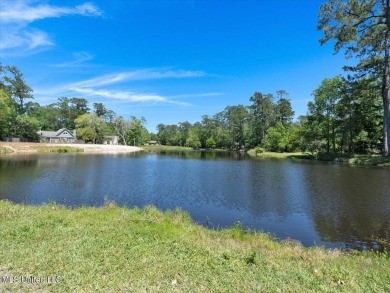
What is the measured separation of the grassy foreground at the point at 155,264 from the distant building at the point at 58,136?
9274 centimetres

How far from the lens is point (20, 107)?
85.9 metres

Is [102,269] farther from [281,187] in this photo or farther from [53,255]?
[281,187]

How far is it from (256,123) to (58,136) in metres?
72.9

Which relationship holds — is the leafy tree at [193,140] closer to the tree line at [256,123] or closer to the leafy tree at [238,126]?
the tree line at [256,123]

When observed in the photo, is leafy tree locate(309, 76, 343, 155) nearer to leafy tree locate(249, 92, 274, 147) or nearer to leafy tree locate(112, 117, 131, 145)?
leafy tree locate(249, 92, 274, 147)

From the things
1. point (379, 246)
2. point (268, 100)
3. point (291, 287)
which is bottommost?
point (379, 246)

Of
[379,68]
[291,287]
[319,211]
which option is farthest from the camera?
[379,68]

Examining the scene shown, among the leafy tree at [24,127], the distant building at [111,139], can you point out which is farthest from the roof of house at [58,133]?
the distant building at [111,139]

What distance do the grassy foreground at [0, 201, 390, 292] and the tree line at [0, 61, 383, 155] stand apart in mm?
40692

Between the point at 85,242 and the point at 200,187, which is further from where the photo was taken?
the point at 200,187

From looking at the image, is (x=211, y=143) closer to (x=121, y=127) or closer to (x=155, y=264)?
(x=121, y=127)

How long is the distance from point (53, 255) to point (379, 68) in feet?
138

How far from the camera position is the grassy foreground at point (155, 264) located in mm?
4691

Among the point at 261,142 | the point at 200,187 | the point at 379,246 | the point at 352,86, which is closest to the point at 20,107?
the point at 261,142
